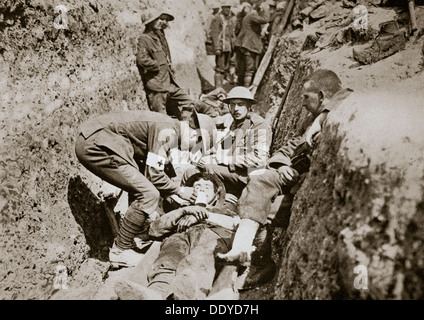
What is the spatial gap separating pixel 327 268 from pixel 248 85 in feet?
22.3

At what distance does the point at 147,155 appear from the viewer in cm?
419

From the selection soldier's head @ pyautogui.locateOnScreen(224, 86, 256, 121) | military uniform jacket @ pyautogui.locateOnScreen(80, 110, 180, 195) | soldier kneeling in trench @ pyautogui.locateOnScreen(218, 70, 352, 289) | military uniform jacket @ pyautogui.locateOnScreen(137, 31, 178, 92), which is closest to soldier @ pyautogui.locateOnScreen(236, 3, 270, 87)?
military uniform jacket @ pyautogui.locateOnScreen(137, 31, 178, 92)

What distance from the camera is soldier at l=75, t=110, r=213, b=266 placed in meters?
3.85

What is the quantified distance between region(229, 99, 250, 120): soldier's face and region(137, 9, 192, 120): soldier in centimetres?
203

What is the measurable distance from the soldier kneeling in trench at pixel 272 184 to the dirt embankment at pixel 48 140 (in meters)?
1.90

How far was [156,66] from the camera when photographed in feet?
20.9

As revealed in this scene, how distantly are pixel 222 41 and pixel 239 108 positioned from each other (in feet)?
16.4

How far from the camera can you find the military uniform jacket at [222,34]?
9312 mm

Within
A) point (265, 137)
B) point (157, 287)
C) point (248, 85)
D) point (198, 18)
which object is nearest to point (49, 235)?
point (157, 287)

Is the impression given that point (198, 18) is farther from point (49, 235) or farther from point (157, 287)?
point (157, 287)

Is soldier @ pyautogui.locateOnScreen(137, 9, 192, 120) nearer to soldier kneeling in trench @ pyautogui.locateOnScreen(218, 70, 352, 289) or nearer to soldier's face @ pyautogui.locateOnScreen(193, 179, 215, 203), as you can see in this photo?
soldier's face @ pyautogui.locateOnScreen(193, 179, 215, 203)

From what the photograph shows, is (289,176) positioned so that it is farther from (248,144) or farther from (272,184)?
(248,144)

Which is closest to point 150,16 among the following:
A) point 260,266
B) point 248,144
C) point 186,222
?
point 248,144

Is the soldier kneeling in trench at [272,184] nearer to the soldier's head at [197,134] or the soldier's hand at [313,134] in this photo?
the soldier's hand at [313,134]
